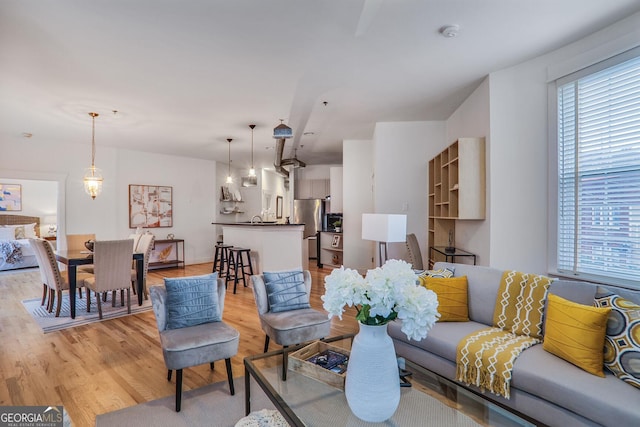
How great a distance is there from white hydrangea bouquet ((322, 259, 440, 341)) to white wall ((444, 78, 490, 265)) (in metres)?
2.56

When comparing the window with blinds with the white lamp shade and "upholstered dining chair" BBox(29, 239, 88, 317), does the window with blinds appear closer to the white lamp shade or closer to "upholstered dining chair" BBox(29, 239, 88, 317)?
the white lamp shade

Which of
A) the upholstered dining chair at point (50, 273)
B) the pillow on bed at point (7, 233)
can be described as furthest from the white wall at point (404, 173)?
the pillow on bed at point (7, 233)

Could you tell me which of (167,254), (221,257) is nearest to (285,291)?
(221,257)

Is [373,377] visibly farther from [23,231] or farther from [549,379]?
[23,231]

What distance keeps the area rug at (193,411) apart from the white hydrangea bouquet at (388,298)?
1289 mm

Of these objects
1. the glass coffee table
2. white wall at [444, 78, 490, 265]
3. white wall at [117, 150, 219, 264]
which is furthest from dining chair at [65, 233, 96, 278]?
white wall at [444, 78, 490, 265]

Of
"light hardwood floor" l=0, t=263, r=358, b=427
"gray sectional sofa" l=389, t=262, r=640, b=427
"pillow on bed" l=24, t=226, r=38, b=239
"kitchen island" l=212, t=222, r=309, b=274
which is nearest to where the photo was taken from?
"gray sectional sofa" l=389, t=262, r=640, b=427

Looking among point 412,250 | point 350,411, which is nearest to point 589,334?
point 350,411

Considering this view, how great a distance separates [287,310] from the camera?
9.42 feet

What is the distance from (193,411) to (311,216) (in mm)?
7226

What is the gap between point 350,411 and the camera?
148cm

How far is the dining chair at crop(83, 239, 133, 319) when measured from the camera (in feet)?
12.9

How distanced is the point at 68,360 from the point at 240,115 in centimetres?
353

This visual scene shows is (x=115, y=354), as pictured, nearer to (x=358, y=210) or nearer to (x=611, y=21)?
(x=358, y=210)
